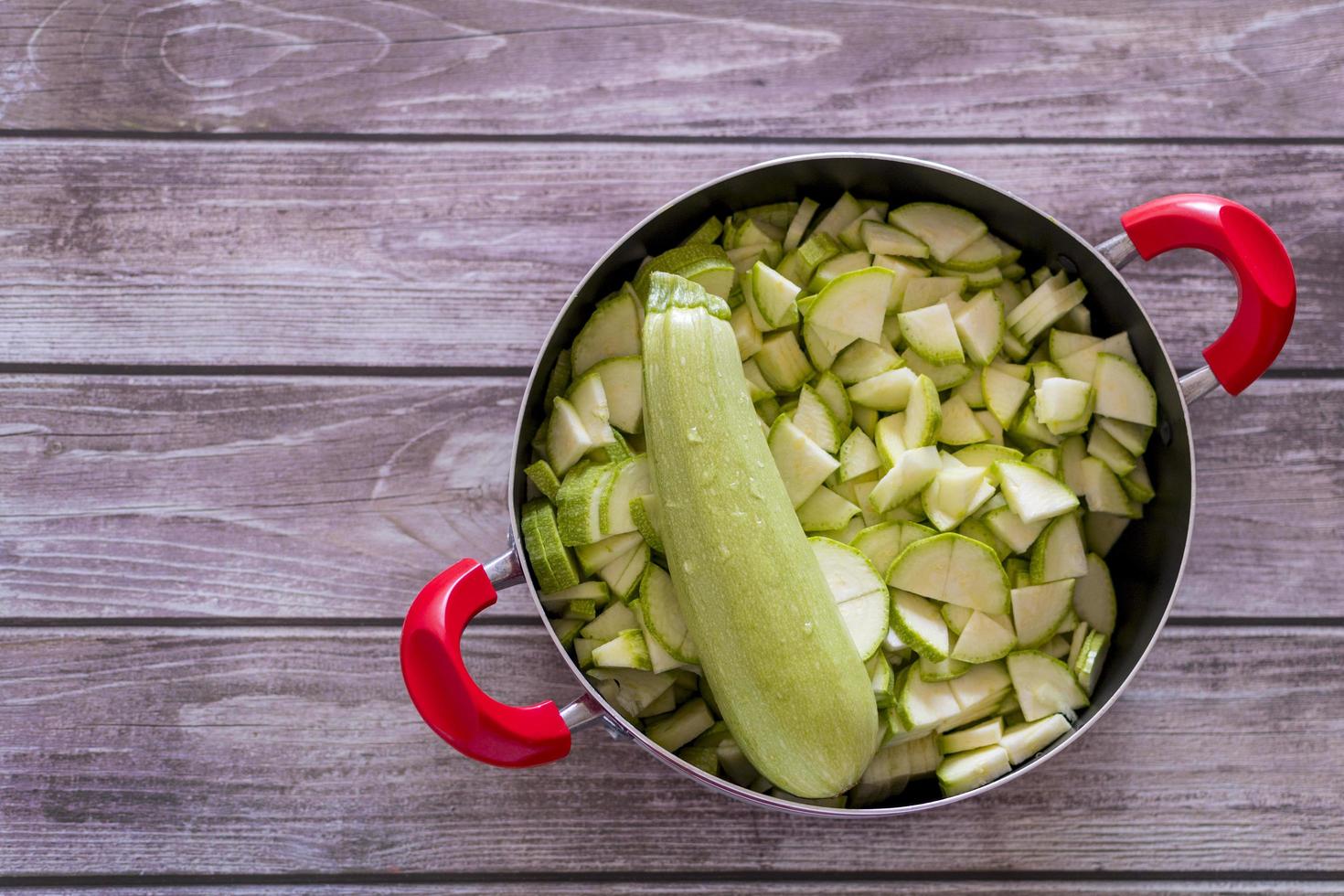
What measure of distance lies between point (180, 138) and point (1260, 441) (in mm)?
1120

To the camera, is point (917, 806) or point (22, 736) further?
point (22, 736)

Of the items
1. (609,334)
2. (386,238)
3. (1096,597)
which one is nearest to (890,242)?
(609,334)

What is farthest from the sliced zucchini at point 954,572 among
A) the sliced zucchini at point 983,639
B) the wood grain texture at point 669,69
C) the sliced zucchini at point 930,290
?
the wood grain texture at point 669,69

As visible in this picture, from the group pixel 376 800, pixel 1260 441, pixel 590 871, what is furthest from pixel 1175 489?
pixel 376 800

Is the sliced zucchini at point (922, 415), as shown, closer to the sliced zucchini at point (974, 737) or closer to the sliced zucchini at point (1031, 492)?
the sliced zucchini at point (1031, 492)

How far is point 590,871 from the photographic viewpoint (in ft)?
3.03

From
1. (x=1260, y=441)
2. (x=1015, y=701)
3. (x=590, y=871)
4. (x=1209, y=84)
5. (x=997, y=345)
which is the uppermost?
(x=1209, y=84)

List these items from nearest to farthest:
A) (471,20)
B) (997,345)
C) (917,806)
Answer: (917,806) < (997,345) < (471,20)

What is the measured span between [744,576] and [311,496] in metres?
0.46

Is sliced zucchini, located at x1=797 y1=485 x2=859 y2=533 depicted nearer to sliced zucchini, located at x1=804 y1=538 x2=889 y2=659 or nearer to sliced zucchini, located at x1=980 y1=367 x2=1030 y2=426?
Answer: sliced zucchini, located at x1=804 y1=538 x2=889 y2=659

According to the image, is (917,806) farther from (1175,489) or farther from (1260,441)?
(1260,441)

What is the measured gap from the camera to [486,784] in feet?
3.04

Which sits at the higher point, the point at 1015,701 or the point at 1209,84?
the point at 1209,84

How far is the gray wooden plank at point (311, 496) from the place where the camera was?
937 mm
